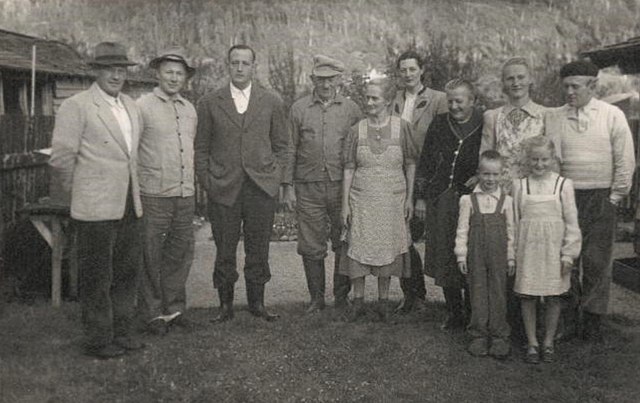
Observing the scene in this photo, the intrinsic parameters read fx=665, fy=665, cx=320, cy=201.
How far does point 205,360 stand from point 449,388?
1.63m

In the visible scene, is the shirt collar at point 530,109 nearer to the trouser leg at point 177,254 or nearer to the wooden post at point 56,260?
the trouser leg at point 177,254

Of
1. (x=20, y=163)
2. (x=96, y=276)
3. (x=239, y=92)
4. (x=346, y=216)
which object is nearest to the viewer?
(x=96, y=276)

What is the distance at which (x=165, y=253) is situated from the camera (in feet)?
17.0

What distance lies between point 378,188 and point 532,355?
Result: 1.68 m

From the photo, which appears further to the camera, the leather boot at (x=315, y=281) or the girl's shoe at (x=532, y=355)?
the leather boot at (x=315, y=281)

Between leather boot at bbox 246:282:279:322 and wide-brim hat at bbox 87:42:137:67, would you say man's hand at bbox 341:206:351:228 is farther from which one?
wide-brim hat at bbox 87:42:137:67

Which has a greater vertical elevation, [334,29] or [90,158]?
[334,29]

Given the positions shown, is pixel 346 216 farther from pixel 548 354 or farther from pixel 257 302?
pixel 548 354

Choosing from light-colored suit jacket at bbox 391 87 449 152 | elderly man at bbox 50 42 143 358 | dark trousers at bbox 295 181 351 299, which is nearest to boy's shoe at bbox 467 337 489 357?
dark trousers at bbox 295 181 351 299

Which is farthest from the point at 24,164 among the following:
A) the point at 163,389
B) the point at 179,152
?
the point at 163,389

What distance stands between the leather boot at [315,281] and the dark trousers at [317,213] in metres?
0.07

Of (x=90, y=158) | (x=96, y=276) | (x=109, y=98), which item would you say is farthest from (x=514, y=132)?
(x=96, y=276)

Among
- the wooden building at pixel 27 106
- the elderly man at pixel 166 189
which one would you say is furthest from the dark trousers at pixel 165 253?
the wooden building at pixel 27 106

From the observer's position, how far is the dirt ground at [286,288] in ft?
20.7
